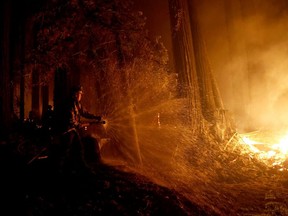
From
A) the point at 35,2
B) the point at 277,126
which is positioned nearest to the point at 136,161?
the point at 35,2

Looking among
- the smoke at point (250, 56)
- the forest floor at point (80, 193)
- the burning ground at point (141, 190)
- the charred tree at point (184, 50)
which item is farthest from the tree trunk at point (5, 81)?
the smoke at point (250, 56)

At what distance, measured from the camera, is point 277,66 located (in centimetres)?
1752

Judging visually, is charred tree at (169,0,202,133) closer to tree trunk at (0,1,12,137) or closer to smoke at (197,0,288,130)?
smoke at (197,0,288,130)

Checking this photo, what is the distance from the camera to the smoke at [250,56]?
17453 mm

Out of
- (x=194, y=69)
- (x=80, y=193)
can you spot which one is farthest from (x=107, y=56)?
(x=80, y=193)

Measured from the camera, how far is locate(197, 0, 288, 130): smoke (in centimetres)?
1745

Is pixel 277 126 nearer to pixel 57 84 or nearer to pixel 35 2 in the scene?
pixel 57 84

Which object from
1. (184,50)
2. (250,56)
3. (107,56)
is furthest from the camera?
(250,56)

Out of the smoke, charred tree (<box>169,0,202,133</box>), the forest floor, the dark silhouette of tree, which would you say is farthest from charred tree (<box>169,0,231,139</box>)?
the forest floor

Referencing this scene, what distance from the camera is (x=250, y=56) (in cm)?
1802

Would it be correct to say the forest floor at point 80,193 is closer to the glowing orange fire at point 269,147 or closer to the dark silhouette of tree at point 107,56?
the dark silhouette of tree at point 107,56

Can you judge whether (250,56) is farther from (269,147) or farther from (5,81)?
(5,81)

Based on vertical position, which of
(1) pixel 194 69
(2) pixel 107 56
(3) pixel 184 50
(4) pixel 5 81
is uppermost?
(3) pixel 184 50

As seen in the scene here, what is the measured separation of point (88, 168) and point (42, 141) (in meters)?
2.43
